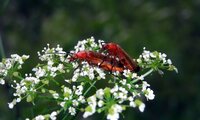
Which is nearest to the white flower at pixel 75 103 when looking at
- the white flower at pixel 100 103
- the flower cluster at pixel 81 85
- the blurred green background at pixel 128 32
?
the flower cluster at pixel 81 85

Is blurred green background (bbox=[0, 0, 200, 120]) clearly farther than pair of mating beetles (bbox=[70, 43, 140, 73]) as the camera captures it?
Yes

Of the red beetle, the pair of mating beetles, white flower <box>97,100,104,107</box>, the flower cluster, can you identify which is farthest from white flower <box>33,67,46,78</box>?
white flower <box>97,100,104,107</box>

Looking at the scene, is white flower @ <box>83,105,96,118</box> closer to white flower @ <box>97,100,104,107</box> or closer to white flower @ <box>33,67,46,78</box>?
white flower @ <box>97,100,104,107</box>

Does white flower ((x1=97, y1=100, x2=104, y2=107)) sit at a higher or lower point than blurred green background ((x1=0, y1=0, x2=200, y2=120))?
lower

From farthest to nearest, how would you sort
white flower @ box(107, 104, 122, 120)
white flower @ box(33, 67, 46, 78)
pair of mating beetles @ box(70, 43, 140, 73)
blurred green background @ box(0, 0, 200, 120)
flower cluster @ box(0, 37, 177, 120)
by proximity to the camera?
blurred green background @ box(0, 0, 200, 120)
pair of mating beetles @ box(70, 43, 140, 73)
white flower @ box(33, 67, 46, 78)
flower cluster @ box(0, 37, 177, 120)
white flower @ box(107, 104, 122, 120)

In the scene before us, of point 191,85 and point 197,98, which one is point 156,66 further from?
point 191,85

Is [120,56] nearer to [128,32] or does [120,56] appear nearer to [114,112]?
[114,112]

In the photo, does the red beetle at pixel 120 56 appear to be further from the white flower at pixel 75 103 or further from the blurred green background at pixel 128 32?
the blurred green background at pixel 128 32
